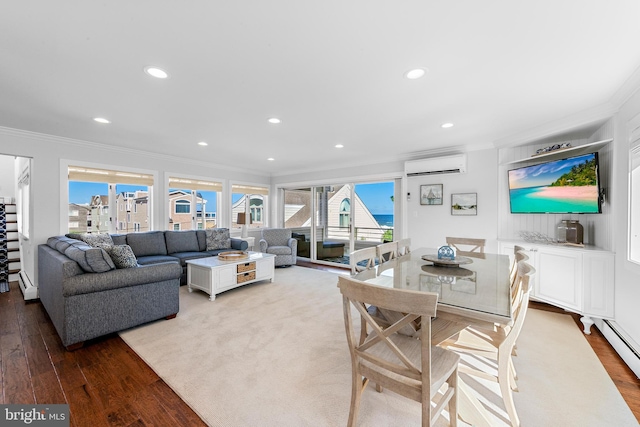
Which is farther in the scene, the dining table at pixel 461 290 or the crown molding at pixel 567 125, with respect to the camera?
the crown molding at pixel 567 125

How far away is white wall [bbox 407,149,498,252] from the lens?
3949 millimetres

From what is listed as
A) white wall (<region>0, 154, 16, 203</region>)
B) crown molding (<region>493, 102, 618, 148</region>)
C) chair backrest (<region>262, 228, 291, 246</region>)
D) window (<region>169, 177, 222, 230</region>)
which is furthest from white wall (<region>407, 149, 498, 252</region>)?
white wall (<region>0, 154, 16, 203</region>)

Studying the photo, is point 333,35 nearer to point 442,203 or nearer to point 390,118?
point 390,118

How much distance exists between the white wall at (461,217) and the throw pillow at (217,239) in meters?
3.60

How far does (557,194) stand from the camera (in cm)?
316

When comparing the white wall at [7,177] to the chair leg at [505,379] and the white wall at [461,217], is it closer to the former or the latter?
the white wall at [461,217]

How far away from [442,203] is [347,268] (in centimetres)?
233

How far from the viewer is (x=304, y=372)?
197cm

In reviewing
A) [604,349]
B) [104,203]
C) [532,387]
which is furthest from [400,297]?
[104,203]

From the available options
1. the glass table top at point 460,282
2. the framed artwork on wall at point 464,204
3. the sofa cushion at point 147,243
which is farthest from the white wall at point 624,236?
the sofa cushion at point 147,243

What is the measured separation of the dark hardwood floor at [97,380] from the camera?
5.11 ft

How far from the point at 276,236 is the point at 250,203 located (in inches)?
53.3

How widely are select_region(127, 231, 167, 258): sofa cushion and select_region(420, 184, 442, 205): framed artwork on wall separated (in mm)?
4703

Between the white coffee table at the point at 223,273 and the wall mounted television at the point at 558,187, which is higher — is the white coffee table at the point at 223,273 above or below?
below
